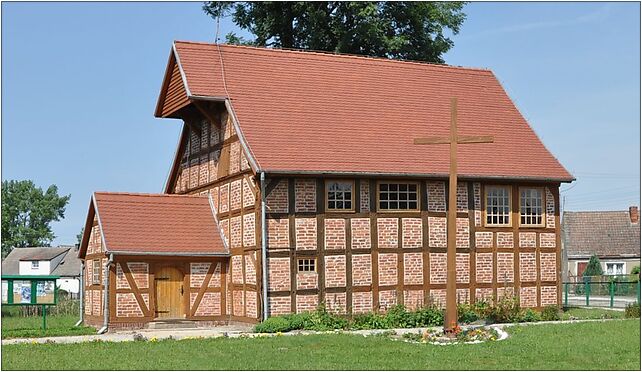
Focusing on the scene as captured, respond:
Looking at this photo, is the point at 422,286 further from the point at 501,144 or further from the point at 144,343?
the point at 144,343

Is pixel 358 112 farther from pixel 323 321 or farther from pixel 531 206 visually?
pixel 323 321

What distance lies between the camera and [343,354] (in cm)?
1844

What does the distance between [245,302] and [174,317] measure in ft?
6.53

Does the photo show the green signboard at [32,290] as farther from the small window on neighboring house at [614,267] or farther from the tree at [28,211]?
the tree at [28,211]

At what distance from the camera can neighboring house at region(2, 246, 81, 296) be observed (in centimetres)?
7919

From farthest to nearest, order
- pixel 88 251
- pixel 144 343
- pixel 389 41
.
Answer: pixel 389 41 < pixel 88 251 < pixel 144 343

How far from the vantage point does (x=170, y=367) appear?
16828 millimetres

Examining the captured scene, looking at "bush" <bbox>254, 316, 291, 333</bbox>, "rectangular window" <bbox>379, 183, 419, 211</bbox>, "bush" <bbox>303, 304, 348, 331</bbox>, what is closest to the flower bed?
"bush" <bbox>303, 304, 348, 331</bbox>

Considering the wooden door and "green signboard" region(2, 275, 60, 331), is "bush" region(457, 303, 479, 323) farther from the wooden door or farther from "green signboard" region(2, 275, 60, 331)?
"green signboard" region(2, 275, 60, 331)

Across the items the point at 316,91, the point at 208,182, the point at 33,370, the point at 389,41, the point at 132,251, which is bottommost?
the point at 33,370

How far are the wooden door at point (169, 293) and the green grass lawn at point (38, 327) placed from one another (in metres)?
1.88

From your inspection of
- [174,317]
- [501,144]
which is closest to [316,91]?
[501,144]

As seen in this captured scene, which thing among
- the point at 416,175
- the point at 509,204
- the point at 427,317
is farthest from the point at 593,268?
the point at 427,317

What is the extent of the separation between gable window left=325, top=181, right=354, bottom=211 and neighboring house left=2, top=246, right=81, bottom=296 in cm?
5544
